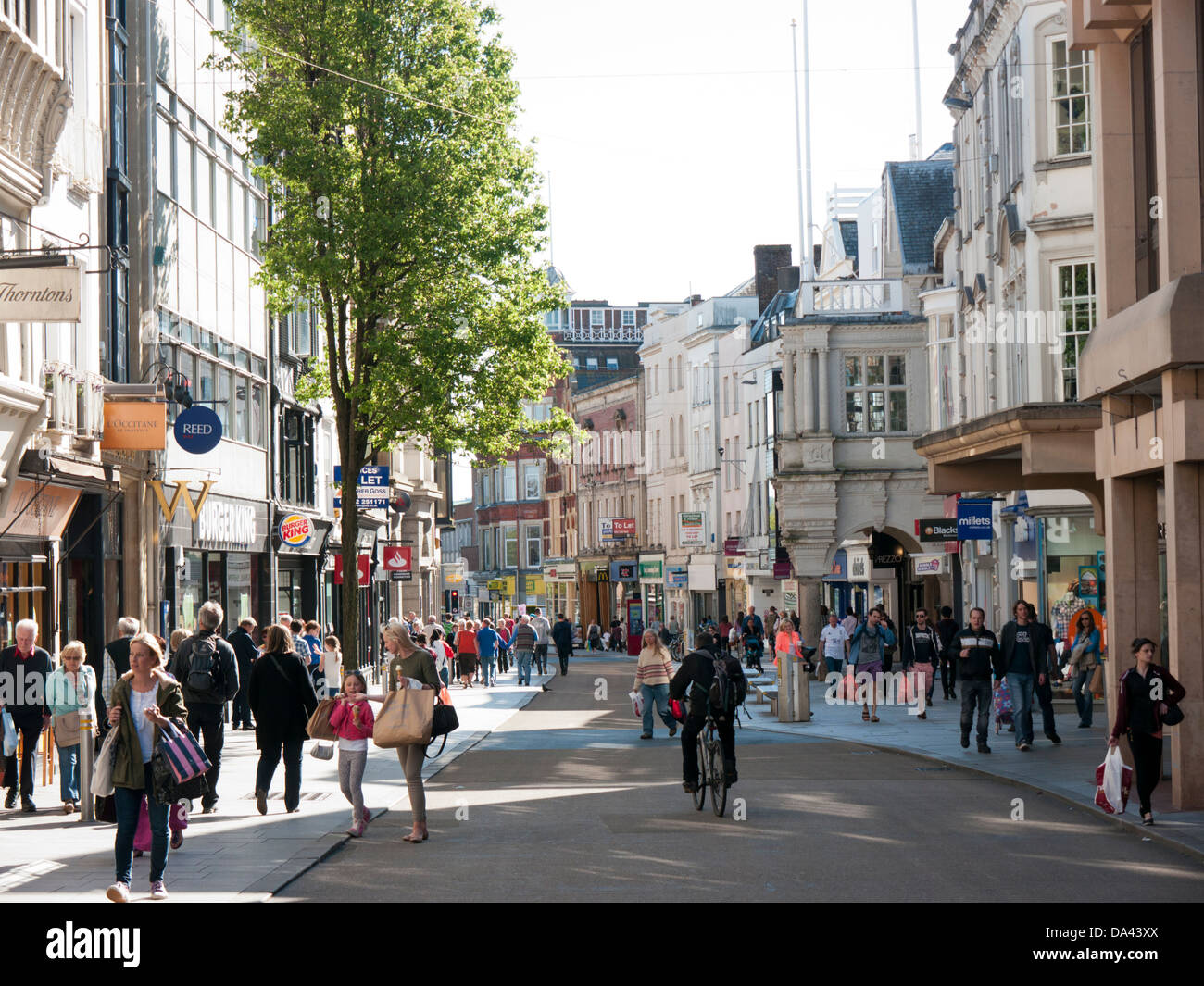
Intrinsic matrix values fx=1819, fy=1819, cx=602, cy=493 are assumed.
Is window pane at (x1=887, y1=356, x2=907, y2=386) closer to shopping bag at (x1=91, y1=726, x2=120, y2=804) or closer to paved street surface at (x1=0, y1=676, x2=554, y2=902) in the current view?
paved street surface at (x1=0, y1=676, x2=554, y2=902)

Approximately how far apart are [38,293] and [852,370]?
32.9 metres

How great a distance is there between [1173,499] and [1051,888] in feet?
18.8

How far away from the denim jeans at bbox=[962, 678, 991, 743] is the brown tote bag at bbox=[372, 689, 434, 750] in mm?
9931

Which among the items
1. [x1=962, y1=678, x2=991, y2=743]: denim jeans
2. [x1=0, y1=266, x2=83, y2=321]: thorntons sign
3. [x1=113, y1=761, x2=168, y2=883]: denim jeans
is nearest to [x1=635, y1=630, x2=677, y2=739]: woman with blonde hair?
[x1=962, y1=678, x2=991, y2=743]: denim jeans

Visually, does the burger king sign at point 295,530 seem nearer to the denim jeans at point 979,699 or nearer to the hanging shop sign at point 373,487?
the hanging shop sign at point 373,487

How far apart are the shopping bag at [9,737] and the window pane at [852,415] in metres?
32.9

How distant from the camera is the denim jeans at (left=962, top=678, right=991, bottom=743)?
2230cm

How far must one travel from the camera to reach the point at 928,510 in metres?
47.6

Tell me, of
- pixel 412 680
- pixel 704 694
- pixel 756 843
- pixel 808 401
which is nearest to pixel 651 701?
pixel 704 694

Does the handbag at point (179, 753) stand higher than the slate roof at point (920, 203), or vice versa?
the slate roof at point (920, 203)

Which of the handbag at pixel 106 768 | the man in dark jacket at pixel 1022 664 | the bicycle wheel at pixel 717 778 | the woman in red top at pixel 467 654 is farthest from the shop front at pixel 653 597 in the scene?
the handbag at pixel 106 768

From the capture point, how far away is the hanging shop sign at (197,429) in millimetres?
25547

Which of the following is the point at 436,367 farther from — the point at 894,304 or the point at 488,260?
the point at 894,304
